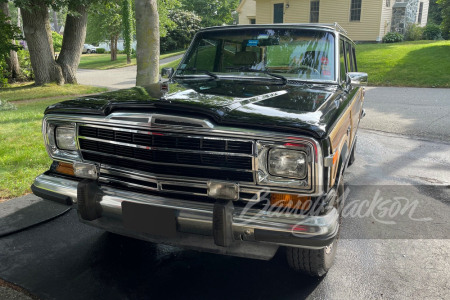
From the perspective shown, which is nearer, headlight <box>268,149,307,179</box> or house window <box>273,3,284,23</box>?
headlight <box>268,149,307,179</box>

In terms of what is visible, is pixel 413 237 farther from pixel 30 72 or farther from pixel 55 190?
pixel 30 72

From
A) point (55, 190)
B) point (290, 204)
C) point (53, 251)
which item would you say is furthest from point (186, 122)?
point (53, 251)

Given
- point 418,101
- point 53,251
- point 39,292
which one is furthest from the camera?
point 418,101

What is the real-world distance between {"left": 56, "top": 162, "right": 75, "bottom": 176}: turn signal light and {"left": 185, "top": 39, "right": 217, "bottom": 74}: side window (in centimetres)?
161

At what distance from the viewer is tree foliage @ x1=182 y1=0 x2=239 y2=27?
121ft

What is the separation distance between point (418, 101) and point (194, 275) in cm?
990

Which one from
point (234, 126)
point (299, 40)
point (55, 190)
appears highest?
point (299, 40)

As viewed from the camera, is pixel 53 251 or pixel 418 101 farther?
pixel 418 101

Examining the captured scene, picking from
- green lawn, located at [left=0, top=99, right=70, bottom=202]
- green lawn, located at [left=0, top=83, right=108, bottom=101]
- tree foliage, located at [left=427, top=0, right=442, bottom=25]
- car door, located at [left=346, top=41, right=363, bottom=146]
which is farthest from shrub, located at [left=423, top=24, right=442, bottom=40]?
green lawn, located at [left=0, top=99, right=70, bottom=202]

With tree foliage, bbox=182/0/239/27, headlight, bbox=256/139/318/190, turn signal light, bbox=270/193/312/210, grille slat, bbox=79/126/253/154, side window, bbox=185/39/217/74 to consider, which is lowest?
turn signal light, bbox=270/193/312/210

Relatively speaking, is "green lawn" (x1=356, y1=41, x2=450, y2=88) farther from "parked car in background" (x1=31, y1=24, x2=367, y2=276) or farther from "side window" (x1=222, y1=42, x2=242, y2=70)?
"parked car in background" (x1=31, y1=24, x2=367, y2=276)

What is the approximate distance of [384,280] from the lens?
277 cm

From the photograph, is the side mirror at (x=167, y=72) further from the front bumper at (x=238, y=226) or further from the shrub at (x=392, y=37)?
the shrub at (x=392, y=37)

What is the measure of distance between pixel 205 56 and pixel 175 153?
1.87m
